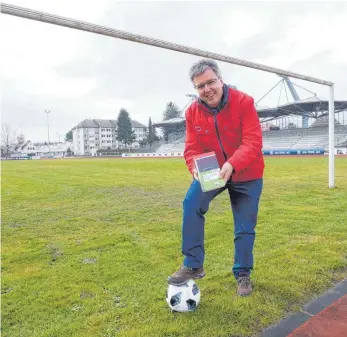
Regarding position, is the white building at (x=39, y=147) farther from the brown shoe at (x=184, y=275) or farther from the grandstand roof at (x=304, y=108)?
the brown shoe at (x=184, y=275)

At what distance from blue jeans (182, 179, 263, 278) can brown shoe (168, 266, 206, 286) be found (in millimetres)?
52

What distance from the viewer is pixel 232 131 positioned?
3.11 metres

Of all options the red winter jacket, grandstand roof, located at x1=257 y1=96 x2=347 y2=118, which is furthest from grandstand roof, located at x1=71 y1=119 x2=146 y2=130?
the red winter jacket

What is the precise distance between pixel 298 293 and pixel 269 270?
22.1 inches

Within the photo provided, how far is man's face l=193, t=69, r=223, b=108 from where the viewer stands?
2969 mm

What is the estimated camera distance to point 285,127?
65.1 metres

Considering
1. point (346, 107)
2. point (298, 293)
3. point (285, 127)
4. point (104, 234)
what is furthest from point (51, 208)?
point (285, 127)

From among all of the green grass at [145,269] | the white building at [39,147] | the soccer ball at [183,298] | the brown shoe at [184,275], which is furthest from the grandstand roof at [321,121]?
the white building at [39,147]

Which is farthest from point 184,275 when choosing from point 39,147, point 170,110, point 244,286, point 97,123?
point 39,147

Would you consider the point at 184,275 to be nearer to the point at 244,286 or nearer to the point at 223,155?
the point at 244,286

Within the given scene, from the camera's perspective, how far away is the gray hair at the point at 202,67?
2971 mm

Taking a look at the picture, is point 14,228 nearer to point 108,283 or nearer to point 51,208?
point 51,208

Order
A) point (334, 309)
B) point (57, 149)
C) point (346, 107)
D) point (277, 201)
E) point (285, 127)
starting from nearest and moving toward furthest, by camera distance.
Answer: point (334, 309) < point (277, 201) < point (346, 107) < point (285, 127) < point (57, 149)

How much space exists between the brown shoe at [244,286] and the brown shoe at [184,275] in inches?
15.2
